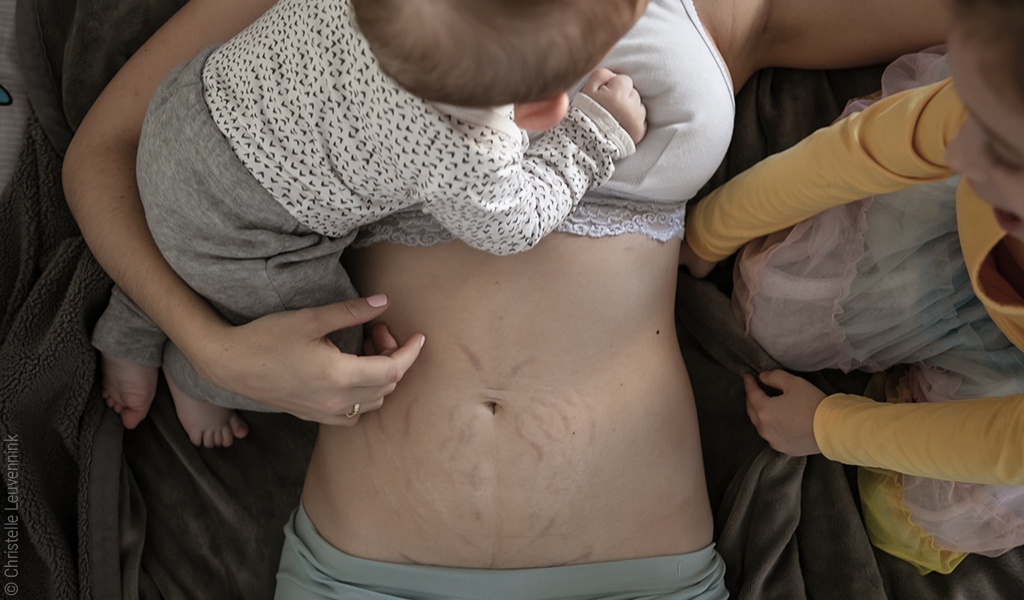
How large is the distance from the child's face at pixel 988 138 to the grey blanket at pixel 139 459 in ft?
2.02

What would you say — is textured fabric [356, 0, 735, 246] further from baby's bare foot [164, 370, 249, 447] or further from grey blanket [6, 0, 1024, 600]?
baby's bare foot [164, 370, 249, 447]

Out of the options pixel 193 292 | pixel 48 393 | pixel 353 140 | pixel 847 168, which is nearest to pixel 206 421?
pixel 48 393

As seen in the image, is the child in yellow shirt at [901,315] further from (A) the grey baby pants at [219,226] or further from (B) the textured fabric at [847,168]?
(A) the grey baby pants at [219,226]

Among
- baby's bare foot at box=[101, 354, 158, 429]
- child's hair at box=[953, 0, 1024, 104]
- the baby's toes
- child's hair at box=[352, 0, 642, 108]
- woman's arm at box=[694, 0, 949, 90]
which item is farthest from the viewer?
the baby's toes

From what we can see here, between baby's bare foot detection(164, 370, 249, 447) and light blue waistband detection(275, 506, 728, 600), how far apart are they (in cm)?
31

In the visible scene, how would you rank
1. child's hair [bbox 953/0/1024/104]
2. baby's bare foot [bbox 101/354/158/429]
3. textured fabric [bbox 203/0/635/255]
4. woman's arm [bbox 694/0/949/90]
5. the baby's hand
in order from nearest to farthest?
child's hair [bbox 953/0/1024/104]
textured fabric [bbox 203/0/635/255]
the baby's hand
woman's arm [bbox 694/0/949/90]
baby's bare foot [bbox 101/354/158/429]

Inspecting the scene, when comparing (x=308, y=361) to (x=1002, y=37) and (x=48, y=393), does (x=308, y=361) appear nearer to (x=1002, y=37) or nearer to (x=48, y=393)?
(x=48, y=393)

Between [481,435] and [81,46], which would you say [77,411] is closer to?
[81,46]

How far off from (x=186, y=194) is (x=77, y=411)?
0.57 m

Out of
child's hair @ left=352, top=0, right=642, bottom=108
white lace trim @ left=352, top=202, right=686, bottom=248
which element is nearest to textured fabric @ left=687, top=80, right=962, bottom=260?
white lace trim @ left=352, top=202, right=686, bottom=248

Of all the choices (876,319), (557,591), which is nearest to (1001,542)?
(876,319)

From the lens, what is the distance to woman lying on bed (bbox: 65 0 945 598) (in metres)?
0.94

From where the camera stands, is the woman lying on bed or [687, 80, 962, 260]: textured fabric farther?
the woman lying on bed

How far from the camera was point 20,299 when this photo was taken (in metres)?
1.13
